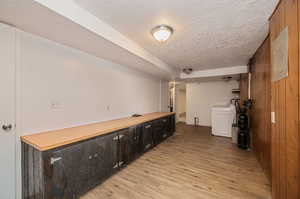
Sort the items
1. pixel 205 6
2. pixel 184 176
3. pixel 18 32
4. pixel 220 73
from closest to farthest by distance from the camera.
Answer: pixel 205 6
pixel 18 32
pixel 184 176
pixel 220 73

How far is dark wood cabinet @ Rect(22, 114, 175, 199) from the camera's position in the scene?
138 centimetres

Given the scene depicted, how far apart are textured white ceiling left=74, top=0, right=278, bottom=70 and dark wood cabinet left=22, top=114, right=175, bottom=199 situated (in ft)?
5.72

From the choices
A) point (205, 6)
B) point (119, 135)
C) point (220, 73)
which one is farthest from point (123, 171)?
point (220, 73)

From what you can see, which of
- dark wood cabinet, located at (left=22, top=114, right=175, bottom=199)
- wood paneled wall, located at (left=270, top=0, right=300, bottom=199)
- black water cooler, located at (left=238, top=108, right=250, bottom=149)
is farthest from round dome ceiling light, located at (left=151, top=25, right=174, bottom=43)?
black water cooler, located at (left=238, top=108, right=250, bottom=149)

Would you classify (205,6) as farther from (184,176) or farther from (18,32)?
(184,176)

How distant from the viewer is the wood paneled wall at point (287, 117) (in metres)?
1.11

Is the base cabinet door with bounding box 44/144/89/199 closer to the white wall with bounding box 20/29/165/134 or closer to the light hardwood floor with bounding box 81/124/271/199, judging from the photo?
the light hardwood floor with bounding box 81/124/271/199

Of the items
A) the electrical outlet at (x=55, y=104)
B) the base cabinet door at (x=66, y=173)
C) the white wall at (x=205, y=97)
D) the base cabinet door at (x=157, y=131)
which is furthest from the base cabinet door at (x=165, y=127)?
the white wall at (x=205, y=97)

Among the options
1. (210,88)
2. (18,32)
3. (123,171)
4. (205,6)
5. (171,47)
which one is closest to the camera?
(205,6)

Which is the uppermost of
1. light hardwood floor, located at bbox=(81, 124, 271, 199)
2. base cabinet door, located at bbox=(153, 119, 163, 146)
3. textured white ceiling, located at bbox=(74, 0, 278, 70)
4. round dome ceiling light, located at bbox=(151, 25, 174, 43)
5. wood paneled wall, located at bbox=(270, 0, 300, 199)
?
textured white ceiling, located at bbox=(74, 0, 278, 70)

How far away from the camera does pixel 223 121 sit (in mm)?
4699

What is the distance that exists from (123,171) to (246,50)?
11.9 ft

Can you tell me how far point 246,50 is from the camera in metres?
2.79

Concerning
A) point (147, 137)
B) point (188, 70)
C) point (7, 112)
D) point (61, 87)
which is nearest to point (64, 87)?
point (61, 87)
